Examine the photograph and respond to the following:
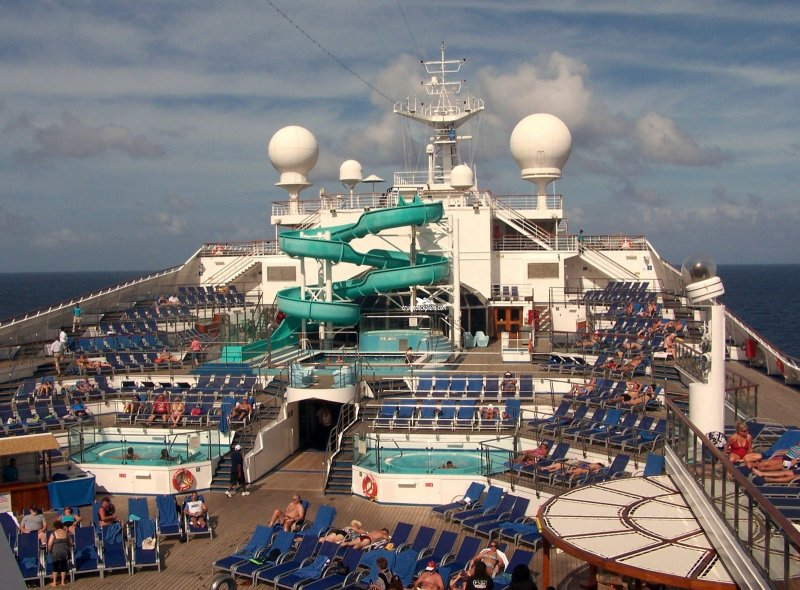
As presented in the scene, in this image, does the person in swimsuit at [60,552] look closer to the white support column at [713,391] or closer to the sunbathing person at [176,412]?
the sunbathing person at [176,412]

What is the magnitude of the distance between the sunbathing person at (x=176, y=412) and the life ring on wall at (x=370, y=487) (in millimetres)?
5361

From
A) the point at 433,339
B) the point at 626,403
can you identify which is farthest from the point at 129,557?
the point at 433,339

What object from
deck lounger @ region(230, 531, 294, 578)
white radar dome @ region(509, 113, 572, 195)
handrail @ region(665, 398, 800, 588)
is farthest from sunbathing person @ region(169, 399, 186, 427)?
white radar dome @ region(509, 113, 572, 195)

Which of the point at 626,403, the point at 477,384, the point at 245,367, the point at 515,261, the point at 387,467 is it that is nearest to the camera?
the point at 387,467

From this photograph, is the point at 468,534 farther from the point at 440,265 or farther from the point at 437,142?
the point at 437,142

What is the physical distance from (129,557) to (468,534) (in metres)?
5.59

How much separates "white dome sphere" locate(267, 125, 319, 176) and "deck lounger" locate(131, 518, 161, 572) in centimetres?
2622

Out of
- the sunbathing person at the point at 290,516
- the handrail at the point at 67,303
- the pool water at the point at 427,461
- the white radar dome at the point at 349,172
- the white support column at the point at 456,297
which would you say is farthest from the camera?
the white radar dome at the point at 349,172

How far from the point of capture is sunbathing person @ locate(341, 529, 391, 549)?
1266 cm

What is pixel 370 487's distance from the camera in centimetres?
1688

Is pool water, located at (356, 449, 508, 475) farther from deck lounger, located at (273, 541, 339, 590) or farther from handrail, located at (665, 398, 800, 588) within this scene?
handrail, located at (665, 398, 800, 588)

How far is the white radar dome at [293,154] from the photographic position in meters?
38.2

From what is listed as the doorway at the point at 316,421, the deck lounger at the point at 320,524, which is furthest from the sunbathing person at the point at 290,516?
the doorway at the point at 316,421

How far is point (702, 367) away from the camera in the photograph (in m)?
13.8
